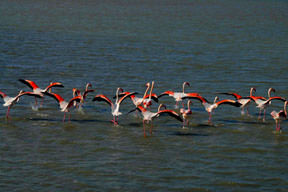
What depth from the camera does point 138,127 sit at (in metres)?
19.0

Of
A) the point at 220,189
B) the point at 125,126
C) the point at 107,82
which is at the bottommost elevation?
the point at 220,189

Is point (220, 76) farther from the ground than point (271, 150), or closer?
farther from the ground

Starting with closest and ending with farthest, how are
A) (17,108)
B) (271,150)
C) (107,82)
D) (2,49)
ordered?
1. (271,150)
2. (17,108)
3. (107,82)
4. (2,49)

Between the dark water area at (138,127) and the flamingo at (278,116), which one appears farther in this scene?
the flamingo at (278,116)

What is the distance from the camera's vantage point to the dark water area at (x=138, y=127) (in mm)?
14195

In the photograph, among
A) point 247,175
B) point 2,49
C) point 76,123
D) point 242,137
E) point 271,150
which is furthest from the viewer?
point 2,49

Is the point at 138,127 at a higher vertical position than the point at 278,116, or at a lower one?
lower

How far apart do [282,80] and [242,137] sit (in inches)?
413

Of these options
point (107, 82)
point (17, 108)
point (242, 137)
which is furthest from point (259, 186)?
point (107, 82)

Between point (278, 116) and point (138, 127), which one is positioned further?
point (138, 127)

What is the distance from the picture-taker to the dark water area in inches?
559

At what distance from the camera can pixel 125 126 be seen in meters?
19.0

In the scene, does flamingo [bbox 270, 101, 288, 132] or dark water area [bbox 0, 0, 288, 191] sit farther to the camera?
flamingo [bbox 270, 101, 288, 132]

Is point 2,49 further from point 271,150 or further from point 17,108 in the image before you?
point 271,150
